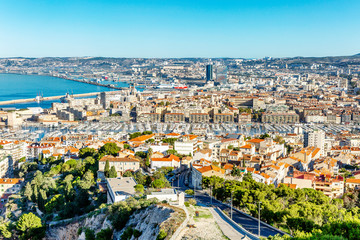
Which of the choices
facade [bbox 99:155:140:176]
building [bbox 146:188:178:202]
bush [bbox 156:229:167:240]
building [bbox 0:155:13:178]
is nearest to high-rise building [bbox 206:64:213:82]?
building [bbox 0:155:13:178]

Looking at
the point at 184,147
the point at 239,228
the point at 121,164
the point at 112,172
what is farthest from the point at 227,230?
the point at 184,147

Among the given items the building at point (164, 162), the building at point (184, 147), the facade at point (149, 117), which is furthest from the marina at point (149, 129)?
the building at point (164, 162)

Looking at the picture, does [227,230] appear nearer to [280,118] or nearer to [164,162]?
[164,162]

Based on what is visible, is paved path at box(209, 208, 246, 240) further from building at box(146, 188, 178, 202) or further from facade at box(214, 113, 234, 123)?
facade at box(214, 113, 234, 123)

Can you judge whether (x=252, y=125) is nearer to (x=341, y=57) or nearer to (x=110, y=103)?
(x=110, y=103)

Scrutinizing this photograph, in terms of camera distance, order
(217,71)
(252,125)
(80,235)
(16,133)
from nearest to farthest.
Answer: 1. (80,235)
2. (16,133)
3. (252,125)
4. (217,71)

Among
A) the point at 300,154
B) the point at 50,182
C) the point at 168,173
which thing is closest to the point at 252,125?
the point at 300,154
